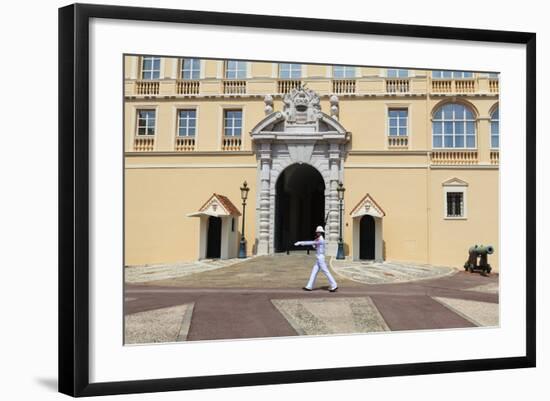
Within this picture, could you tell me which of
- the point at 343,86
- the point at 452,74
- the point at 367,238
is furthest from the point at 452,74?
the point at 367,238

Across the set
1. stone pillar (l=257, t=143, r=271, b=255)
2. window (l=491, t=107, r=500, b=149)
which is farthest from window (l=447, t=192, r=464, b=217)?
stone pillar (l=257, t=143, r=271, b=255)

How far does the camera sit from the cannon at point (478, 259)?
7.52m

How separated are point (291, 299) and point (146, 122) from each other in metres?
2.37

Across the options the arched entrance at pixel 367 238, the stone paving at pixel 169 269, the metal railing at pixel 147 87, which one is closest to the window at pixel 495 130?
the arched entrance at pixel 367 238

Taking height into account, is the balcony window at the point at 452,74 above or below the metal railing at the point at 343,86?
above

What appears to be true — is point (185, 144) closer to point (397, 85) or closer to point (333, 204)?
point (333, 204)

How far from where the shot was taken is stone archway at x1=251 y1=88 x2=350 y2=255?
7398 mm

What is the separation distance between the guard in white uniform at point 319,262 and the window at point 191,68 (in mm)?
2096

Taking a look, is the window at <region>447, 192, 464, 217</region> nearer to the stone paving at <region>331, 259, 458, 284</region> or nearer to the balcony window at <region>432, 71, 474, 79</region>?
the stone paving at <region>331, 259, 458, 284</region>

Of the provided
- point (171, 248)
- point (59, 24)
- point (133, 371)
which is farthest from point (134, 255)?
point (59, 24)

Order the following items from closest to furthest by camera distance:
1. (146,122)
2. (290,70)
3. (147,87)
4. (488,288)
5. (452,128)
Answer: (147,87)
(146,122)
(290,70)
(488,288)
(452,128)

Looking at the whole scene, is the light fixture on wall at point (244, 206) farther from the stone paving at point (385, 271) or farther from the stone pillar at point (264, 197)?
the stone paving at point (385, 271)

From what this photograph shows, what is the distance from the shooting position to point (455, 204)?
25.4ft

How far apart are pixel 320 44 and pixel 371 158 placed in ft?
5.08
